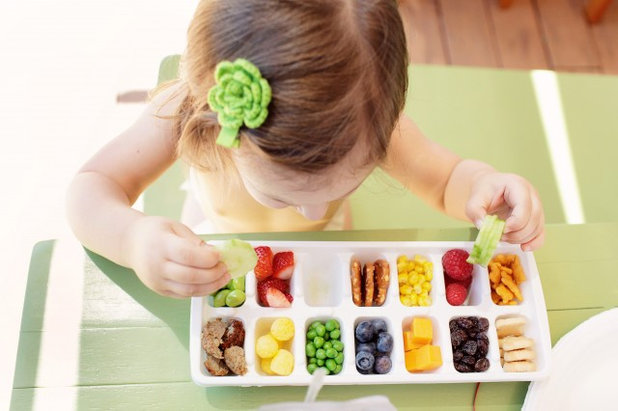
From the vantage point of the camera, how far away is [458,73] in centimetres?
142

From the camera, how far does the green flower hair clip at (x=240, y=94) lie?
0.59 meters

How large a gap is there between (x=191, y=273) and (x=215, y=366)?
5.2 inches

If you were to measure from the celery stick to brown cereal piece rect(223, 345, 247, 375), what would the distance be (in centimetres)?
34

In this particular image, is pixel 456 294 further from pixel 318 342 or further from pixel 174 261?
pixel 174 261

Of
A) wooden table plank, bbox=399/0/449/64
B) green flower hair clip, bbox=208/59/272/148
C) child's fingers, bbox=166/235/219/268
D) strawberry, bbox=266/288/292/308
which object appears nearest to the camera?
green flower hair clip, bbox=208/59/272/148

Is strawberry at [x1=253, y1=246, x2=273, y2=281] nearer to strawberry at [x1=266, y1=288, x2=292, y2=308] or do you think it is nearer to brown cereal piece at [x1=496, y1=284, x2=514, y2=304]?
strawberry at [x1=266, y1=288, x2=292, y2=308]

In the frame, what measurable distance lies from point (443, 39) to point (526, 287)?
1213 millimetres

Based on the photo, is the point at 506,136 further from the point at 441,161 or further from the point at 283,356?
the point at 283,356

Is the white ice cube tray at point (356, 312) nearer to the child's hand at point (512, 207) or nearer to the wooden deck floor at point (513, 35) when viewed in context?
the child's hand at point (512, 207)

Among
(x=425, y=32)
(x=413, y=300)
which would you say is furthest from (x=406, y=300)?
(x=425, y=32)

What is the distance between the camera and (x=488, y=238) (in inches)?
33.2

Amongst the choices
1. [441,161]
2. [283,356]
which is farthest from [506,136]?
[283,356]

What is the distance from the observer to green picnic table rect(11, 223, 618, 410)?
32.5 inches

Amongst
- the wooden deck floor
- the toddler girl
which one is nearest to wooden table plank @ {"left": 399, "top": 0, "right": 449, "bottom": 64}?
the wooden deck floor
